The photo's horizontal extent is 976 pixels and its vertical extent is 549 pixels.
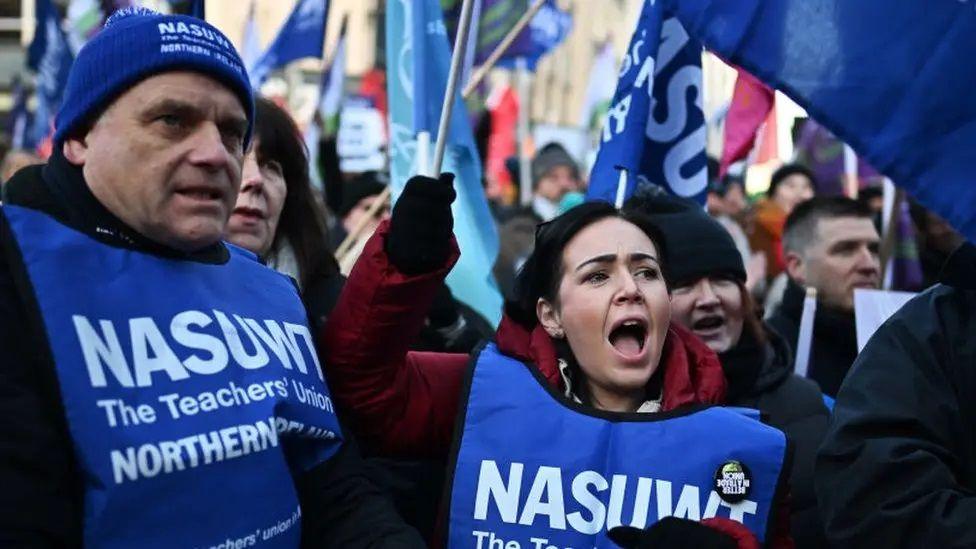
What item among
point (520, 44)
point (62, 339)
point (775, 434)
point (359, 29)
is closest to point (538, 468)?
point (775, 434)

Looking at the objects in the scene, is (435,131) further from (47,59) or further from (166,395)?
(47,59)

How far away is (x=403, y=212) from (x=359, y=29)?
36.8 meters

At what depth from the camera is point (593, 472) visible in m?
3.10

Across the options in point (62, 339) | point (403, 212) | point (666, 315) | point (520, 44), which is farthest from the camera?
point (520, 44)

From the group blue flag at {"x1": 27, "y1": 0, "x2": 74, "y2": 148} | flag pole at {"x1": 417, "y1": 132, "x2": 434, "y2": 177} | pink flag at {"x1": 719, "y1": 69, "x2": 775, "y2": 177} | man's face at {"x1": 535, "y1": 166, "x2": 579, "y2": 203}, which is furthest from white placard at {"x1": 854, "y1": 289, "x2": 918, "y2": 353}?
blue flag at {"x1": 27, "y1": 0, "x2": 74, "y2": 148}

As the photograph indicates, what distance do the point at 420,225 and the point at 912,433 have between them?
3.20ft

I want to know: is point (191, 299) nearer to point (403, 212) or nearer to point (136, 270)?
point (136, 270)

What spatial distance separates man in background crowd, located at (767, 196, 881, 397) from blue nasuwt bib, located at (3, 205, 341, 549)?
9.62 ft

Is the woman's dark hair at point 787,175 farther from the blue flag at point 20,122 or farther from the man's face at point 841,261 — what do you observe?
the blue flag at point 20,122

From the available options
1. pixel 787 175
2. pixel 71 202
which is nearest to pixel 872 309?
pixel 71 202

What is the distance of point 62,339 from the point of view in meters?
2.36

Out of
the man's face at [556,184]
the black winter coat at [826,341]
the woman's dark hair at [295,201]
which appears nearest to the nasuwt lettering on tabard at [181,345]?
the woman's dark hair at [295,201]

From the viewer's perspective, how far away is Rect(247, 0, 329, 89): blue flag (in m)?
8.36

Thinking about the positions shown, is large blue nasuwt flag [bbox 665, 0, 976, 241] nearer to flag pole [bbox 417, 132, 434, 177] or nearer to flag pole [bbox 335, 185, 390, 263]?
flag pole [bbox 417, 132, 434, 177]
